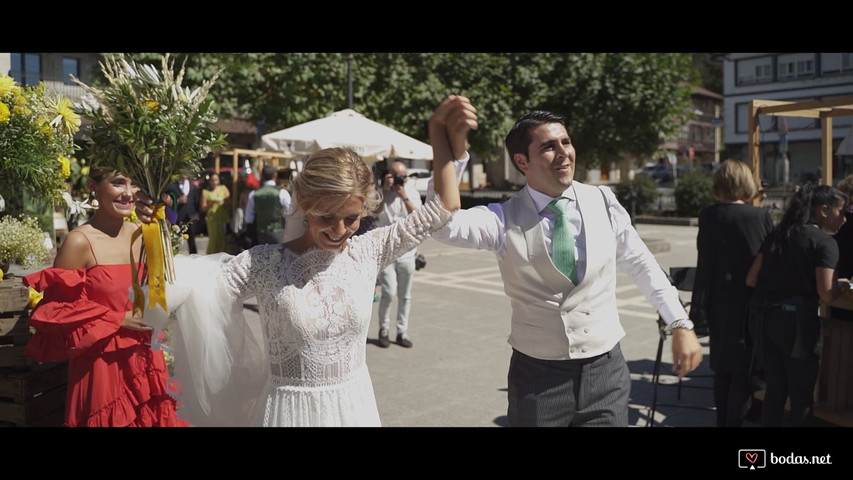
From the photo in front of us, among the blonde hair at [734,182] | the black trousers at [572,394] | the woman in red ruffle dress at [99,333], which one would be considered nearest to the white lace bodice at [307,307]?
the black trousers at [572,394]

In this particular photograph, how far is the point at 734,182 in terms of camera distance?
4.75 m

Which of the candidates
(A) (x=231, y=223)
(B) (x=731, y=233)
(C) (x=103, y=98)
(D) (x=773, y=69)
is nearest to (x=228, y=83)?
(A) (x=231, y=223)

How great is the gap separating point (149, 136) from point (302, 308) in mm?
733

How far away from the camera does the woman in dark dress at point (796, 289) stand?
441cm

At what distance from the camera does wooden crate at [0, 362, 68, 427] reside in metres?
3.62

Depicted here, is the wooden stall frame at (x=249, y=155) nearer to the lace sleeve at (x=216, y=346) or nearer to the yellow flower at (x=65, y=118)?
the yellow flower at (x=65, y=118)

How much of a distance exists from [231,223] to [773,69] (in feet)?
150

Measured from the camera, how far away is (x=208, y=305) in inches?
97.3

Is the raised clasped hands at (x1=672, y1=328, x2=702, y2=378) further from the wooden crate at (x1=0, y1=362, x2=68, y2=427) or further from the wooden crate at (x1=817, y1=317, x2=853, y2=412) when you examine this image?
the wooden crate at (x1=0, y1=362, x2=68, y2=427)

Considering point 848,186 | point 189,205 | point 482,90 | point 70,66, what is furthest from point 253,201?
point 70,66

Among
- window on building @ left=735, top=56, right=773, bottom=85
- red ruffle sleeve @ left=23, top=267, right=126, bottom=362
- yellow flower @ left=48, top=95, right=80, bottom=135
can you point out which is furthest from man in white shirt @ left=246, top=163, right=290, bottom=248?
window on building @ left=735, top=56, right=773, bottom=85

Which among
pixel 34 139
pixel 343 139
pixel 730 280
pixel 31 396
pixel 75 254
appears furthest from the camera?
pixel 343 139

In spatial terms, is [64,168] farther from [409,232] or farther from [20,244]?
[409,232]
